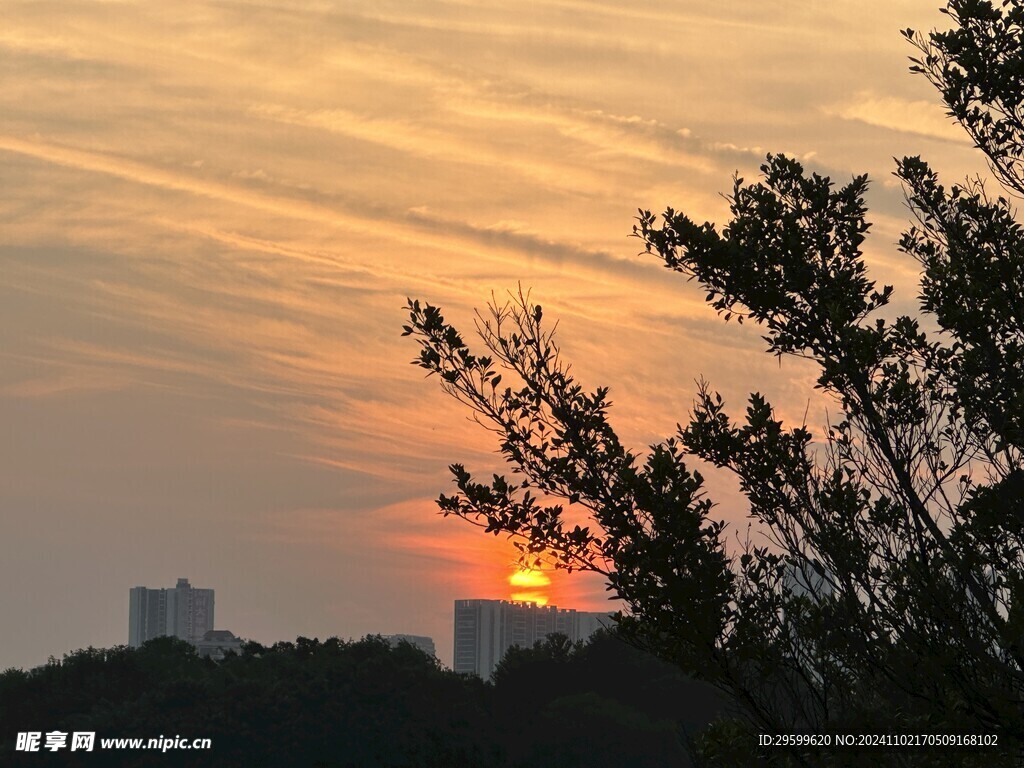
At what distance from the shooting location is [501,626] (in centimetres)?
13138

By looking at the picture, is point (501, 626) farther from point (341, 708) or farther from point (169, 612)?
point (341, 708)

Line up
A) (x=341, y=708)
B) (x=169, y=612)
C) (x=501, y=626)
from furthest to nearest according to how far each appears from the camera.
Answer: (x=169, y=612)
(x=501, y=626)
(x=341, y=708)

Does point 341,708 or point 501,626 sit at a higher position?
point 501,626

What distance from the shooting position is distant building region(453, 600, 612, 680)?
129125 mm

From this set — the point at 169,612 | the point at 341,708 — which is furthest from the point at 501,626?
the point at 341,708

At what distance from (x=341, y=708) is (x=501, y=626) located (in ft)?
272

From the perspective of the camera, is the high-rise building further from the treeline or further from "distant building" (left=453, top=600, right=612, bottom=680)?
the treeline

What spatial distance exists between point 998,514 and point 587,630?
124 meters

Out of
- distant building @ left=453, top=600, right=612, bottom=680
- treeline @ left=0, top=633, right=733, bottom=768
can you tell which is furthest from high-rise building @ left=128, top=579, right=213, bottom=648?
treeline @ left=0, top=633, right=733, bottom=768

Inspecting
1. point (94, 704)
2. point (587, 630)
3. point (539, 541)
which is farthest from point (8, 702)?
point (587, 630)

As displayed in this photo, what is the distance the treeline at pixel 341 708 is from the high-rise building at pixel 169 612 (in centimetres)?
8510

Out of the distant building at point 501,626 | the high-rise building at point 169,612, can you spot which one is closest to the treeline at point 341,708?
the distant building at point 501,626

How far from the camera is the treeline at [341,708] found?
1935 inches

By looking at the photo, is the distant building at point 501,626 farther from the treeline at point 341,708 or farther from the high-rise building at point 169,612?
the treeline at point 341,708
